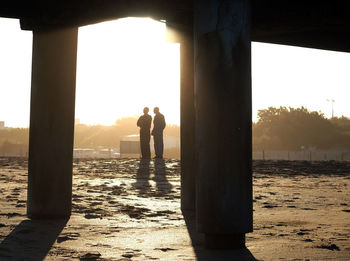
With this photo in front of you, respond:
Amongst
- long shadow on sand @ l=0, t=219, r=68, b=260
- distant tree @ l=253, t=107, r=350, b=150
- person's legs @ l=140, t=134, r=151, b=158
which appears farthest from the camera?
distant tree @ l=253, t=107, r=350, b=150

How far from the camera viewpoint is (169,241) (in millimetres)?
5191

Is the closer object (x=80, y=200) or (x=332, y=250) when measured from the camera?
(x=332, y=250)

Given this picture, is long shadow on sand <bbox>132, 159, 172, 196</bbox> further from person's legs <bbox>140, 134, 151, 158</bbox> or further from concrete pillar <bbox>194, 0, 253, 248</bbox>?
concrete pillar <bbox>194, 0, 253, 248</bbox>

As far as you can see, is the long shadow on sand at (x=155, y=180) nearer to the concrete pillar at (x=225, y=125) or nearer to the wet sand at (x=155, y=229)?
the wet sand at (x=155, y=229)

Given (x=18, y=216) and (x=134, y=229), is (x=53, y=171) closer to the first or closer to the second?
(x=18, y=216)

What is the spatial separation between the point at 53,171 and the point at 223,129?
2.93 metres

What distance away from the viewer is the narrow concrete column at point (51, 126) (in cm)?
672

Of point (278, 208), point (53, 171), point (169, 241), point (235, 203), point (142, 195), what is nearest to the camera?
point (235, 203)

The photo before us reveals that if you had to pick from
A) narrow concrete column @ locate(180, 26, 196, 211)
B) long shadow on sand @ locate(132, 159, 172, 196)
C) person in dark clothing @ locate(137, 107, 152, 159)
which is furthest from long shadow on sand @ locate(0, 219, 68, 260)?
person in dark clothing @ locate(137, 107, 152, 159)

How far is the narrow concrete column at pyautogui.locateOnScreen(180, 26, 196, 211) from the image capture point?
24.5 feet

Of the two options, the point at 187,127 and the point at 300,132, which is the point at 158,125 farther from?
the point at 300,132

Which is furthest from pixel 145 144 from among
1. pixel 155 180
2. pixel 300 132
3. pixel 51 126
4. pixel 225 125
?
pixel 300 132

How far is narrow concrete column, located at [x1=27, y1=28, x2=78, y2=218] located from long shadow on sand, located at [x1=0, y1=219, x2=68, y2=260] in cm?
37

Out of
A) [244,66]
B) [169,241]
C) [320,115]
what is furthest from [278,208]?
[320,115]
